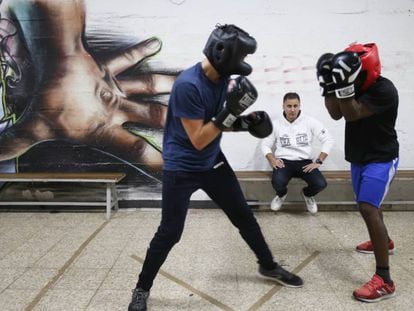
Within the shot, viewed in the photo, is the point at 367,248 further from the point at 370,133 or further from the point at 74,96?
the point at 74,96

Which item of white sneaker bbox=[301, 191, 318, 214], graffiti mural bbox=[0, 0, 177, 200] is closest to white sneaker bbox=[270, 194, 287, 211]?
white sneaker bbox=[301, 191, 318, 214]

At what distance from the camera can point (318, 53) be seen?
13.4 ft

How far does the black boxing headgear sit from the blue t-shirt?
0.39 feet

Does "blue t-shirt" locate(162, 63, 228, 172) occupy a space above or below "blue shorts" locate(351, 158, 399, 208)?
above

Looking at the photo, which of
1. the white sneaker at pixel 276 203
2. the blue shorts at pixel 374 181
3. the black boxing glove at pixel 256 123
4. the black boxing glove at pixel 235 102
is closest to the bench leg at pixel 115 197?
the white sneaker at pixel 276 203

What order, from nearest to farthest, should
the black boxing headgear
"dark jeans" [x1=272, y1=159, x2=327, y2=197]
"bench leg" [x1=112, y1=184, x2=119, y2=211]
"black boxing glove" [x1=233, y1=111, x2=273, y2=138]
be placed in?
the black boxing headgear < "black boxing glove" [x1=233, y1=111, x2=273, y2=138] < "dark jeans" [x1=272, y1=159, x2=327, y2=197] < "bench leg" [x1=112, y1=184, x2=119, y2=211]

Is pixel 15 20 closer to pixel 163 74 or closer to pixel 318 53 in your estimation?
pixel 163 74

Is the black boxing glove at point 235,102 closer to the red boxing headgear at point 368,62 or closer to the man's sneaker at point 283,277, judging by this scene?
the red boxing headgear at point 368,62

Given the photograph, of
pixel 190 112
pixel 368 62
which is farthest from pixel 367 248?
pixel 190 112

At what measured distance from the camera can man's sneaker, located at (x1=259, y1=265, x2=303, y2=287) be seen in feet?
7.93

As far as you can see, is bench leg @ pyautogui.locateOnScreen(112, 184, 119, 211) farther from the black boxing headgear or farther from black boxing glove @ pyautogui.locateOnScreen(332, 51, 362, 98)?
black boxing glove @ pyautogui.locateOnScreen(332, 51, 362, 98)

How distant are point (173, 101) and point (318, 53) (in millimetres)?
2735

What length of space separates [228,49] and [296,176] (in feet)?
7.94

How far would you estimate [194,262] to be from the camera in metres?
2.84
